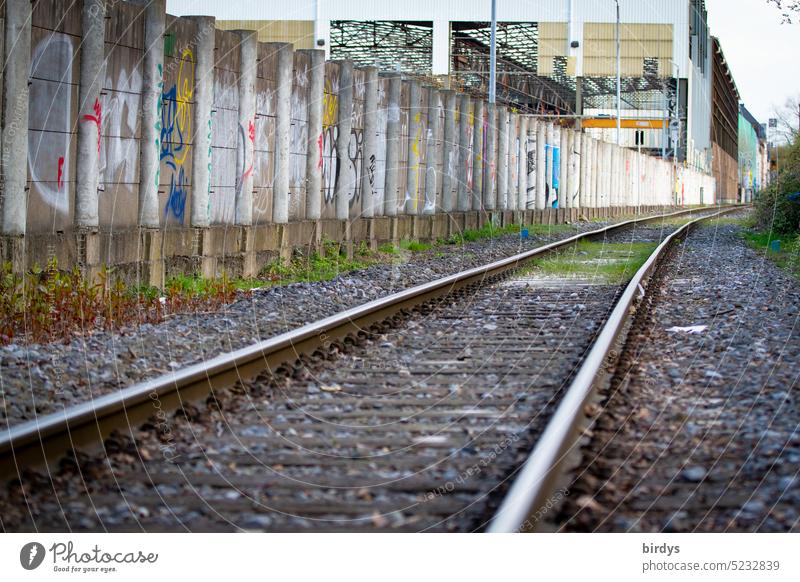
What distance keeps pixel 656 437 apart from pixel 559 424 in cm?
66

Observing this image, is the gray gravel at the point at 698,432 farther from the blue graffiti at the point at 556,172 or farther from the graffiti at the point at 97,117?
the blue graffiti at the point at 556,172

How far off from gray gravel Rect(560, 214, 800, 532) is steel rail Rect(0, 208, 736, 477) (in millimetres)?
2226

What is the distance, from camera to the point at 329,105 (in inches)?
714

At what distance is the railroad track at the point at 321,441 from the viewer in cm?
445

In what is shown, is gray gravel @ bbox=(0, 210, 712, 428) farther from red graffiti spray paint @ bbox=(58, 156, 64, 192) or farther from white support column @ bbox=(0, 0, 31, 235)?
red graffiti spray paint @ bbox=(58, 156, 64, 192)

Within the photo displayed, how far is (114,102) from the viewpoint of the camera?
461 inches

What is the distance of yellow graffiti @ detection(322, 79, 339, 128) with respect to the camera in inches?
706

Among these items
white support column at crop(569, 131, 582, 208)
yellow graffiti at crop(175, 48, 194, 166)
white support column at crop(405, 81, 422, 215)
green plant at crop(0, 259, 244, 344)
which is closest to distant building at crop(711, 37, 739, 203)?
white support column at crop(569, 131, 582, 208)

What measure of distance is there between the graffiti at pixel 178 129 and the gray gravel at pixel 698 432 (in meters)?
5.42

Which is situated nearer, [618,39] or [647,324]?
[647,324]

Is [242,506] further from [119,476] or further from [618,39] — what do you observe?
[618,39]

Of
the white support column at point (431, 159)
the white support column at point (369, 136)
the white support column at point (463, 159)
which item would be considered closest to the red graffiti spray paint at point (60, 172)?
the white support column at point (369, 136)

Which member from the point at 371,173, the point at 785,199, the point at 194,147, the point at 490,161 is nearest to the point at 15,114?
the point at 194,147
